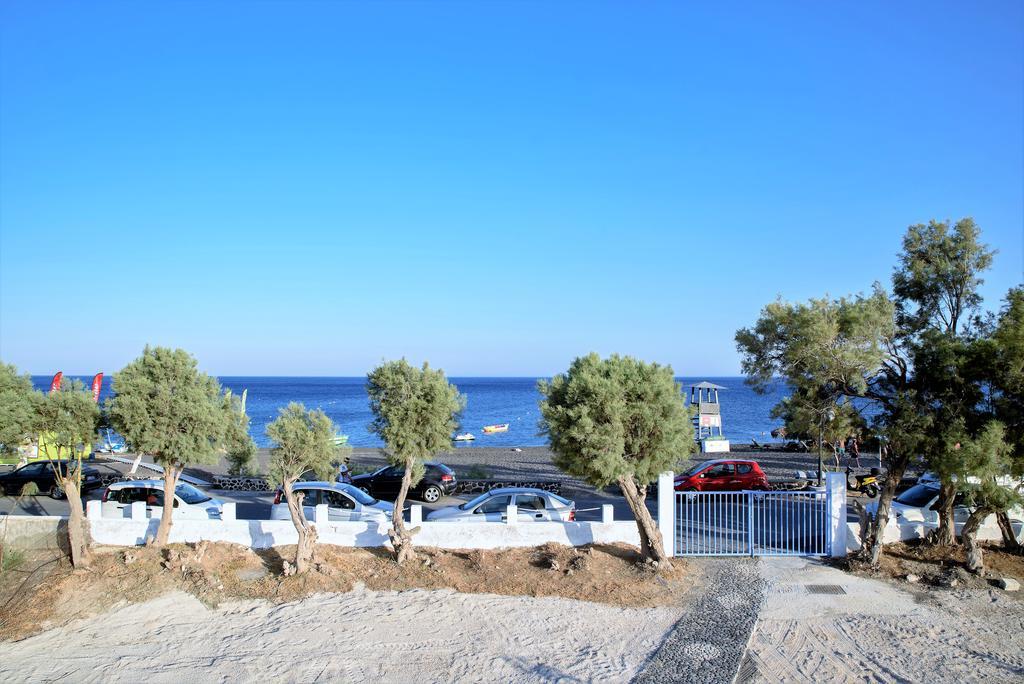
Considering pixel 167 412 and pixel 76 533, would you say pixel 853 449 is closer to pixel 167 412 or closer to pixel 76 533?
pixel 167 412

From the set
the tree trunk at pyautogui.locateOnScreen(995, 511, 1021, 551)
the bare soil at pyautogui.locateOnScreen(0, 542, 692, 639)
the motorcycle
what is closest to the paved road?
the bare soil at pyautogui.locateOnScreen(0, 542, 692, 639)

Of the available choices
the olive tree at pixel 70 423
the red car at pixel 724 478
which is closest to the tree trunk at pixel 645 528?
the red car at pixel 724 478

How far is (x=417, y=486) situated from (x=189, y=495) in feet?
21.5

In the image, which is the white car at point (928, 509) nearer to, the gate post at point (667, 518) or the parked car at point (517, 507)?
the gate post at point (667, 518)

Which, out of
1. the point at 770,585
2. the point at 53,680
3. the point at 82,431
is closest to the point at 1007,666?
the point at 770,585

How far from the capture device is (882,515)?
14.1 metres

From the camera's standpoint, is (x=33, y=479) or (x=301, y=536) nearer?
(x=301, y=536)

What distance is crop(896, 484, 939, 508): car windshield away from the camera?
1783cm

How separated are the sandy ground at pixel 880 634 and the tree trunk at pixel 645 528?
2078 millimetres

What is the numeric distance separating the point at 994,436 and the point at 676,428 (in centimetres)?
554

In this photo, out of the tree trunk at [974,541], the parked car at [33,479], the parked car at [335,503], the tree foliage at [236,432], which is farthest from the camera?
the parked car at [33,479]

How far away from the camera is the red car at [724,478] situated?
22.3 m

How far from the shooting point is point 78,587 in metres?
13.5

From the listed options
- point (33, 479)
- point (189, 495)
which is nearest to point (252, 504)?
point (189, 495)
